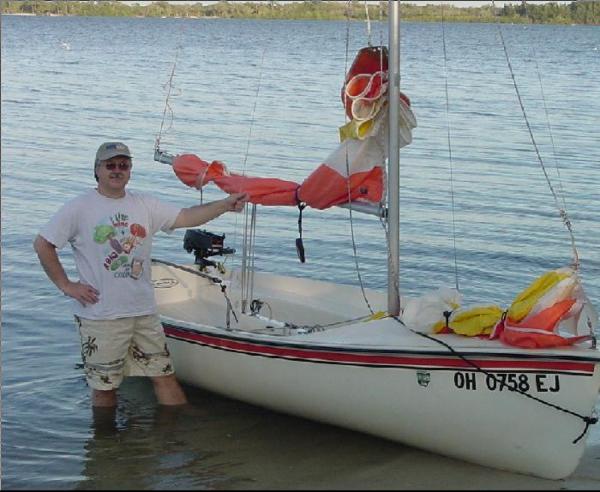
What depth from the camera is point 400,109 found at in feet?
27.8

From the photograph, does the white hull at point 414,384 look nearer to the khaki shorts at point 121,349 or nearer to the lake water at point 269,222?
the lake water at point 269,222

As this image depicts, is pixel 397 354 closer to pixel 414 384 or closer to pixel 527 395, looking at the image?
pixel 414 384

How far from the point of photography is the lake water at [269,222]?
26.4 feet

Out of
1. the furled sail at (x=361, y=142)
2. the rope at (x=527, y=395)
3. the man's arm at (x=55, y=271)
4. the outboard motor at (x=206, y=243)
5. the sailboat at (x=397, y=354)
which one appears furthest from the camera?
the outboard motor at (x=206, y=243)

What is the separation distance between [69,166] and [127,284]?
13660 millimetres

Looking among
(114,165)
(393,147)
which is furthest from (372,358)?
(114,165)

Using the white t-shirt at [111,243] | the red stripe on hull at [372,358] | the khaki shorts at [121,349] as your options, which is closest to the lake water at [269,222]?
the khaki shorts at [121,349]

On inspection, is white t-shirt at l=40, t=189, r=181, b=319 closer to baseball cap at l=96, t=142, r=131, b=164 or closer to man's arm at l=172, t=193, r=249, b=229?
man's arm at l=172, t=193, r=249, b=229

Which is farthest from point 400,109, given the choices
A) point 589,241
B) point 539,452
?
point 589,241

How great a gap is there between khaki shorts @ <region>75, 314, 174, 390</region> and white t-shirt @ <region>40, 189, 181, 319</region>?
9 cm

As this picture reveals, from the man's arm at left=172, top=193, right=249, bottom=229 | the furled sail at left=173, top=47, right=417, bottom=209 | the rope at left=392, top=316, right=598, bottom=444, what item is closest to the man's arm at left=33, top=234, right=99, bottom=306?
the man's arm at left=172, top=193, right=249, bottom=229

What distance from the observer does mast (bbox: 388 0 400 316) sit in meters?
8.10

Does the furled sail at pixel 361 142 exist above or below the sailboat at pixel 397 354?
above

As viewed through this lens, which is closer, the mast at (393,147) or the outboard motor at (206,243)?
the mast at (393,147)
